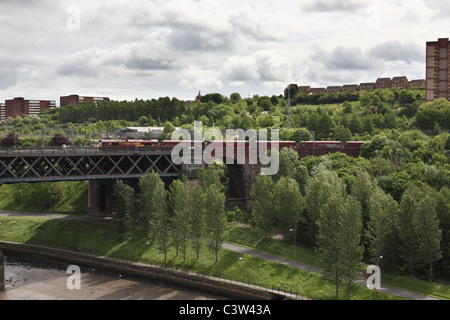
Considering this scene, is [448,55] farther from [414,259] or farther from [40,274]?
[40,274]

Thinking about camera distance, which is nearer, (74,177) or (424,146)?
(74,177)

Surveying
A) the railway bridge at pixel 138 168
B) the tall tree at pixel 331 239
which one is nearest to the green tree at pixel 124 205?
the railway bridge at pixel 138 168

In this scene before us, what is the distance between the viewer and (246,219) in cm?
8725

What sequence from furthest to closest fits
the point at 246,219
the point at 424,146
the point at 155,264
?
1. the point at 424,146
2. the point at 246,219
3. the point at 155,264

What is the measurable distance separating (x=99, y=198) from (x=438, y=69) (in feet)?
434

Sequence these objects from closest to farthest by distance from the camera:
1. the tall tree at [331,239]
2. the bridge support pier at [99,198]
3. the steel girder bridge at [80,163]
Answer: the tall tree at [331,239]
the steel girder bridge at [80,163]
the bridge support pier at [99,198]

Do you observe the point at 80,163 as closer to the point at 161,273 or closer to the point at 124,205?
the point at 124,205

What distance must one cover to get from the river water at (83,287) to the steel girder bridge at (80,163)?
1377 cm

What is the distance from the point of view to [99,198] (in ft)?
320

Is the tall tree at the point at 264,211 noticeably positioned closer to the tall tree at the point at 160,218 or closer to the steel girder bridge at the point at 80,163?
the tall tree at the point at 160,218

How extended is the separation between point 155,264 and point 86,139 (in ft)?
292

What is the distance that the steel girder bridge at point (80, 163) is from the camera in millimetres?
75000

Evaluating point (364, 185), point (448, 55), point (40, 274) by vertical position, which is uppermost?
point (448, 55)

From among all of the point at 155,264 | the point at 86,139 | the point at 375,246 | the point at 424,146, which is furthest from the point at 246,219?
the point at 86,139
